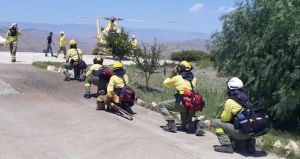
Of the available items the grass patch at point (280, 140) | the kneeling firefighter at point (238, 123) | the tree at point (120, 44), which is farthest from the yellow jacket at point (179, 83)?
the tree at point (120, 44)

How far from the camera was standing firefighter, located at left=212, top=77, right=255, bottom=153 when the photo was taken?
9680 mm

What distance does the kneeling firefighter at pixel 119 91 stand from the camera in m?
12.5

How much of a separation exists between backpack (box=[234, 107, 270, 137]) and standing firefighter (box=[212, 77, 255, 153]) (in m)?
0.15

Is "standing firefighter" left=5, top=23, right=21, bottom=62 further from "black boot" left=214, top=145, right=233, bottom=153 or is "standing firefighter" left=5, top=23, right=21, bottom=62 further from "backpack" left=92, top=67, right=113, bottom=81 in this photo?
"black boot" left=214, top=145, right=233, bottom=153

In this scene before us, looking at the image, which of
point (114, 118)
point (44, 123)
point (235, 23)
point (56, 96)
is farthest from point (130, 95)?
point (235, 23)

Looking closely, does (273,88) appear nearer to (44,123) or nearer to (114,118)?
(114,118)

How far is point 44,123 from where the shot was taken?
1124cm

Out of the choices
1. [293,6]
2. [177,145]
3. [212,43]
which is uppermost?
[293,6]

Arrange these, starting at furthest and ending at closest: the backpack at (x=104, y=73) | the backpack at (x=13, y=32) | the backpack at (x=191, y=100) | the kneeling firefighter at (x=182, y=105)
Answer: the backpack at (x=13, y=32), the backpack at (x=104, y=73), the kneeling firefighter at (x=182, y=105), the backpack at (x=191, y=100)

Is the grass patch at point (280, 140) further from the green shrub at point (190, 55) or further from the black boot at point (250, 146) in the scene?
the green shrub at point (190, 55)

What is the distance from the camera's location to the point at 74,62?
17.2m

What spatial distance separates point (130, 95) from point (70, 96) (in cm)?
313

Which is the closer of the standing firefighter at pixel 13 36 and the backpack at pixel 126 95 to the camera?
the backpack at pixel 126 95

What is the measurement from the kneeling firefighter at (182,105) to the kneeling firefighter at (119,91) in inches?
51.5
